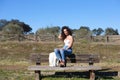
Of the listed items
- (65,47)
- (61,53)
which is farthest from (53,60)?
(65,47)

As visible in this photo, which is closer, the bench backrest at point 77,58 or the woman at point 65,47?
the woman at point 65,47

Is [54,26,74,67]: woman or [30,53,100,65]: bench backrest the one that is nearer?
[54,26,74,67]: woman

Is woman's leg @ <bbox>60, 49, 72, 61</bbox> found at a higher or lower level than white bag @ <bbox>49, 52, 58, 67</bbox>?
higher

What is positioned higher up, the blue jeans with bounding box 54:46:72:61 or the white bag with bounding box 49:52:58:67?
the blue jeans with bounding box 54:46:72:61

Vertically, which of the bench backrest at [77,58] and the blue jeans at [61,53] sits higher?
the blue jeans at [61,53]

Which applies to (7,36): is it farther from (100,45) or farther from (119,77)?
(119,77)

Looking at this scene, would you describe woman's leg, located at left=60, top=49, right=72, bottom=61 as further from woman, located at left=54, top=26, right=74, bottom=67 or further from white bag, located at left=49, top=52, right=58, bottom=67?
white bag, located at left=49, top=52, right=58, bottom=67

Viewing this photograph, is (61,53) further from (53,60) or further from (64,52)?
(53,60)

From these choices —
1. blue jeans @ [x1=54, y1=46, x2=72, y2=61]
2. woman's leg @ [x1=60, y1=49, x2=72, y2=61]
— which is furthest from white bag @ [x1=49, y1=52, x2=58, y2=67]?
woman's leg @ [x1=60, y1=49, x2=72, y2=61]

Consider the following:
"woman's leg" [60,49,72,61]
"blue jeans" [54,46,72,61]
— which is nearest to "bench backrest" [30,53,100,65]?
"woman's leg" [60,49,72,61]

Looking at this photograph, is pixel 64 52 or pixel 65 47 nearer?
pixel 64 52

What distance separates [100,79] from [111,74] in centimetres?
135

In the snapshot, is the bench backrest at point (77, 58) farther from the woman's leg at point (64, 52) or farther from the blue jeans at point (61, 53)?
the blue jeans at point (61, 53)

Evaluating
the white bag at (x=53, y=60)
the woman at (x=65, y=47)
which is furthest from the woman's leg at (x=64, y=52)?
the white bag at (x=53, y=60)
